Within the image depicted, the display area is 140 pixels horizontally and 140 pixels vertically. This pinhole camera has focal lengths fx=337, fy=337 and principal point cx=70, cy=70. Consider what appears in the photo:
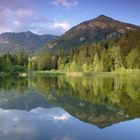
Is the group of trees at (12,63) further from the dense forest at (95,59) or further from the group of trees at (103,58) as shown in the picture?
the group of trees at (103,58)

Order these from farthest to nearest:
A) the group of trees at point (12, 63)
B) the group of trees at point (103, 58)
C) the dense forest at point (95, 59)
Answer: the group of trees at point (103, 58), the dense forest at point (95, 59), the group of trees at point (12, 63)

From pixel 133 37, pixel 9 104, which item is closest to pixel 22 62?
pixel 133 37

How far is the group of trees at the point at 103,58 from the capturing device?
417 feet

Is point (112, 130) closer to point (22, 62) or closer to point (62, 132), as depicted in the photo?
point (62, 132)

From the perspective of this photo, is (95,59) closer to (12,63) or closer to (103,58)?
(103,58)

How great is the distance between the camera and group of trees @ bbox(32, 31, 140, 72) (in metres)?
127

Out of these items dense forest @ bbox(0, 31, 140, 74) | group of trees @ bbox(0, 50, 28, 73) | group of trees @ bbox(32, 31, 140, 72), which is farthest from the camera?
group of trees @ bbox(32, 31, 140, 72)

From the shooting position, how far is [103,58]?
5404 inches

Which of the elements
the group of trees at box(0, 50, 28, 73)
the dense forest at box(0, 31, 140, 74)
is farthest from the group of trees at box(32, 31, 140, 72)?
the group of trees at box(0, 50, 28, 73)

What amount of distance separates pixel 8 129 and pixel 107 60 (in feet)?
388

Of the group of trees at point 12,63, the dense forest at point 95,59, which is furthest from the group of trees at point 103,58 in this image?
the group of trees at point 12,63

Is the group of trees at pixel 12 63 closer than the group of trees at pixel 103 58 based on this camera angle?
Yes

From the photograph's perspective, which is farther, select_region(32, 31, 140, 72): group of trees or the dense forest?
select_region(32, 31, 140, 72): group of trees

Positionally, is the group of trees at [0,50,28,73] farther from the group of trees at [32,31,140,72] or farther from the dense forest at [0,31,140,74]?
the group of trees at [32,31,140,72]
